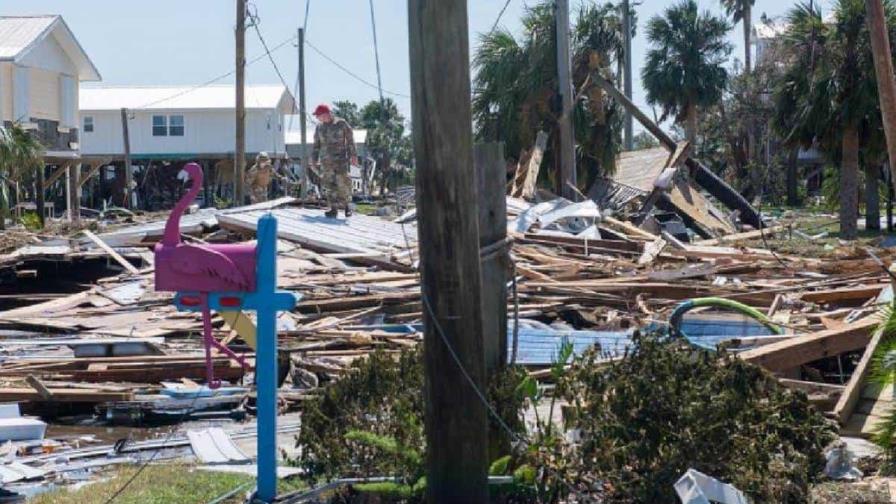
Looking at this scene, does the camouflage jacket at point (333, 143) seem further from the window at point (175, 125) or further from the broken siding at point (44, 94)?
the window at point (175, 125)

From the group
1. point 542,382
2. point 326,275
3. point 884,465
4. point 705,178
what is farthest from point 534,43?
point 884,465

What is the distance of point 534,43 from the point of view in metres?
38.5

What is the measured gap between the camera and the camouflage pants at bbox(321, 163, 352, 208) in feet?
69.8

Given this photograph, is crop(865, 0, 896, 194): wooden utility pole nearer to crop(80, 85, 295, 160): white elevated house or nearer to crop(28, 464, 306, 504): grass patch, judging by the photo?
crop(28, 464, 306, 504): grass patch

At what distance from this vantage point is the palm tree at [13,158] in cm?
3020

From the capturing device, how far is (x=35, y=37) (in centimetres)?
4316

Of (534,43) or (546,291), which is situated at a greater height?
(534,43)

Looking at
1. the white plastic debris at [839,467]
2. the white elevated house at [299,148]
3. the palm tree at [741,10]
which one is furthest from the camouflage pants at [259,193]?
the palm tree at [741,10]

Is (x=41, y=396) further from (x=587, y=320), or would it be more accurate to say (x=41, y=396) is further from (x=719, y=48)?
(x=719, y=48)

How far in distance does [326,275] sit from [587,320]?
13.1 ft

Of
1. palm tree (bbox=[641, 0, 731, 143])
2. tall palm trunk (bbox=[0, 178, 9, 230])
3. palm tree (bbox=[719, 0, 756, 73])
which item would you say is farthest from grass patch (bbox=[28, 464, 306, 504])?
palm tree (bbox=[719, 0, 756, 73])

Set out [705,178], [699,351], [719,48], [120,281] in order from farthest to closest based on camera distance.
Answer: [719,48] < [705,178] < [120,281] < [699,351]

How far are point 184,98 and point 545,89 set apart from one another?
3307cm

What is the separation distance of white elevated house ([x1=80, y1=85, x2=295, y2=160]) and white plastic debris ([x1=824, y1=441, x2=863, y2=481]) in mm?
57314
